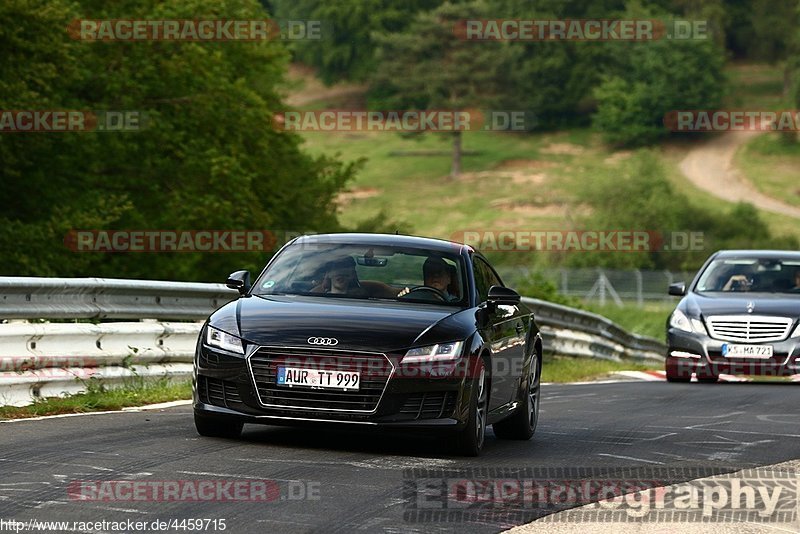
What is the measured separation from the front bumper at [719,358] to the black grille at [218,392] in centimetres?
1121

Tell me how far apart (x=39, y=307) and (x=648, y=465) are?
17.3ft

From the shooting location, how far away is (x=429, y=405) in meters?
9.91

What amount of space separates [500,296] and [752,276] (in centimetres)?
1085

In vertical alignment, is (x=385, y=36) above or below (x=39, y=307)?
above

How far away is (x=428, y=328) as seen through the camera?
1012 cm

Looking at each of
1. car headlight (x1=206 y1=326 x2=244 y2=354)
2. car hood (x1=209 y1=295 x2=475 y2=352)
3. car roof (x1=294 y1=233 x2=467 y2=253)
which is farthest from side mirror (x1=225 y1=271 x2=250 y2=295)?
car headlight (x1=206 y1=326 x2=244 y2=354)

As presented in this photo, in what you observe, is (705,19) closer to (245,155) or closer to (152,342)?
(245,155)

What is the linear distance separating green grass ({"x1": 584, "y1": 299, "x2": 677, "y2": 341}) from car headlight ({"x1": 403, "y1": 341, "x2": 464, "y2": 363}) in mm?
46933

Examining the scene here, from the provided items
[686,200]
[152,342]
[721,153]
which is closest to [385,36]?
[721,153]

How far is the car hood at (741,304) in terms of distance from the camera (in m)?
20.1

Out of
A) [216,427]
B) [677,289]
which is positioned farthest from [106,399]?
[677,289]

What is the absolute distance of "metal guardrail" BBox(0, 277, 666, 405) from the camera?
40.6 ft

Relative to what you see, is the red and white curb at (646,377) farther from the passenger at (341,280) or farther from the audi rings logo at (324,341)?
the audi rings logo at (324,341)

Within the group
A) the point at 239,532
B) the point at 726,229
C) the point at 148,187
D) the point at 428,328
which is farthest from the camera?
the point at 726,229
